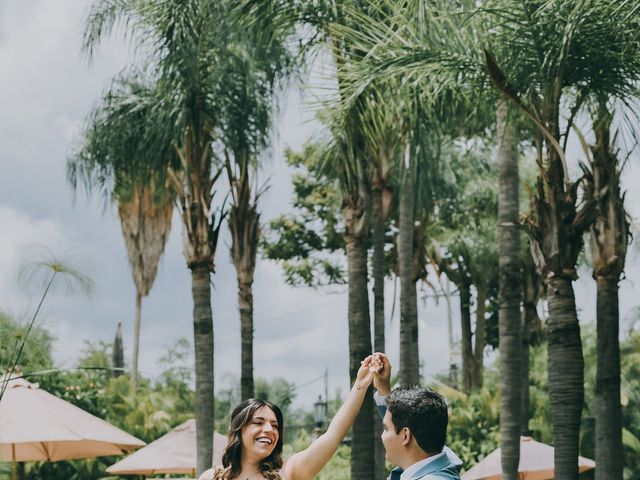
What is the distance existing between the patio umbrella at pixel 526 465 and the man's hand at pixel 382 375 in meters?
14.1

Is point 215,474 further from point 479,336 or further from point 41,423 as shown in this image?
point 479,336

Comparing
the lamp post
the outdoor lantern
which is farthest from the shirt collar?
the outdoor lantern

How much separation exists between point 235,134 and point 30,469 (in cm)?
815

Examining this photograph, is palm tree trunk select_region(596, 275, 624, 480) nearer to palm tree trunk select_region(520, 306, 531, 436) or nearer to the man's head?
the man's head

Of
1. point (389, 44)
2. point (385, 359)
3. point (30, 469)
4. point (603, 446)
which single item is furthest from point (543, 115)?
point (30, 469)

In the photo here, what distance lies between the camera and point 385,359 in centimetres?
412

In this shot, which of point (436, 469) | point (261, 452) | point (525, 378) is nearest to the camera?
point (436, 469)

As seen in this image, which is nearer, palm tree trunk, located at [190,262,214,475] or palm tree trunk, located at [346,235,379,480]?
palm tree trunk, located at [346,235,379,480]

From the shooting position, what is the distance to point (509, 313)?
1352cm

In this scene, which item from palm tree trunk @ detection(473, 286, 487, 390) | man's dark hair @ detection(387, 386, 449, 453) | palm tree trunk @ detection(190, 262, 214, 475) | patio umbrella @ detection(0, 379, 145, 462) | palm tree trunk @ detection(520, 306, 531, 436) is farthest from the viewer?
palm tree trunk @ detection(473, 286, 487, 390)

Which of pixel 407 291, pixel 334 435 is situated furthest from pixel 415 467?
pixel 407 291

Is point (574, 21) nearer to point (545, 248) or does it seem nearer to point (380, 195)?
point (545, 248)

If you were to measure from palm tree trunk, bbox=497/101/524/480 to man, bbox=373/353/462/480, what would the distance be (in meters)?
9.96

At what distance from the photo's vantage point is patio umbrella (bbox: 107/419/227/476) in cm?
1808
